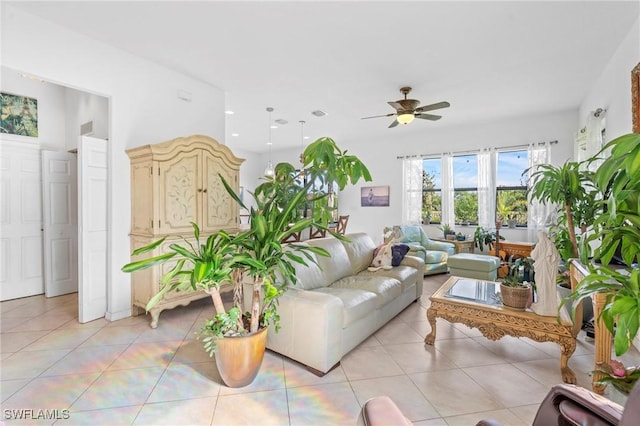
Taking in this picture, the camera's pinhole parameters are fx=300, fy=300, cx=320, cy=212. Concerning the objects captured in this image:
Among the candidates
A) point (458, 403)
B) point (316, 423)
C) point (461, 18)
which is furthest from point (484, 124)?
point (316, 423)

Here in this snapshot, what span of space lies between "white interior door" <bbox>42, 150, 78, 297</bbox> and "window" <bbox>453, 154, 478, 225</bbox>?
6.52 metres

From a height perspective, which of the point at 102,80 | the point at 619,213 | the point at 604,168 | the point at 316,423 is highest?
the point at 102,80

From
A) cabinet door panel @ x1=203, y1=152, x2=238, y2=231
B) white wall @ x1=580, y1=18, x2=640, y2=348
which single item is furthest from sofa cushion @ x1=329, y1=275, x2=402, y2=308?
white wall @ x1=580, y1=18, x2=640, y2=348

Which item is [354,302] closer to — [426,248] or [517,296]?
[517,296]

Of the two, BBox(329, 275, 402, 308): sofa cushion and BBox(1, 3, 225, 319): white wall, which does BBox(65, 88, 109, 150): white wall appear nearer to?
BBox(1, 3, 225, 319): white wall

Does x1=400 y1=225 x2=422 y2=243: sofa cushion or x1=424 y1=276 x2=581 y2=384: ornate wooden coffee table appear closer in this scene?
x1=424 y1=276 x2=581 y2=384: ornate wooden coffee table

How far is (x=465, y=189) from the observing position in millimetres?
6160

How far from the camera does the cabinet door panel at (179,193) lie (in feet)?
10.1

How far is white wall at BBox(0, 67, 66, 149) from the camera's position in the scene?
3787 mm

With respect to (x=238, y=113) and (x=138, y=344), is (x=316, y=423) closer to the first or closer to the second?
(x=138, y=344)

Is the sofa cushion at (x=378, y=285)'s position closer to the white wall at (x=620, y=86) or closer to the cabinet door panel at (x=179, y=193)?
the cabinet door panel at (x=179, y=193)

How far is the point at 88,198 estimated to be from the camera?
3049 mm

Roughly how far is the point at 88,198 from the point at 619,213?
159 inches

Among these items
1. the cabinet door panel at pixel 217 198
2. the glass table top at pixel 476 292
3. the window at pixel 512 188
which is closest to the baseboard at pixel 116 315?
the cabinet door panel at pixel 217 198
